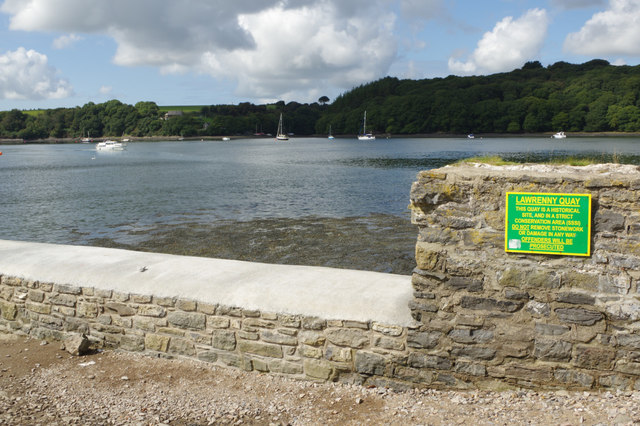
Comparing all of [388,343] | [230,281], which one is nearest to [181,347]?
[230,281]

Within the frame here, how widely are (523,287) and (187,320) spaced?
365cm

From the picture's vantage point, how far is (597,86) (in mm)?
124750

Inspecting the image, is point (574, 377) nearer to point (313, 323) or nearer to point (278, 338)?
point (313, 323)

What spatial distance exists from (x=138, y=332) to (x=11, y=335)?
215 centimetres

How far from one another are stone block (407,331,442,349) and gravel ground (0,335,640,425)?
480 millimetres

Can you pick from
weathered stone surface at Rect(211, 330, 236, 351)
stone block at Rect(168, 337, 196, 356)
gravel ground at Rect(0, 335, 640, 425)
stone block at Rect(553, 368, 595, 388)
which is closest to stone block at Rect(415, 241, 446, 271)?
gravel ground at Rect(0, 335, 640, 425)

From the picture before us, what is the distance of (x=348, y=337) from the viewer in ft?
17.7

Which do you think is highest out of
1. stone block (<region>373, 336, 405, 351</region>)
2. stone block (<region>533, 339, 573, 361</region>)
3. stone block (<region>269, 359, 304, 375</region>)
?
stone block (<region>533, 339, 573, 361</region>)

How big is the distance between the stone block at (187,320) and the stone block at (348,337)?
1.51 m

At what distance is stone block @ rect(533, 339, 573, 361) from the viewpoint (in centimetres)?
484

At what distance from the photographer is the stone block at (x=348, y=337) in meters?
5.37

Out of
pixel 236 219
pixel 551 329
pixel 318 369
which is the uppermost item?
pixel 551 329

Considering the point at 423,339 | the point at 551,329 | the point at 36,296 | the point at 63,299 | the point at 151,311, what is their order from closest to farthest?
the point at 551,329
the point at 423,339
the point at 151,311
the point at 63,299
the point at 36,296

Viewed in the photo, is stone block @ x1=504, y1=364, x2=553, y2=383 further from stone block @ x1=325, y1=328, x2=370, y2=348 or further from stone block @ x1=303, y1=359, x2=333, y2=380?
stone block @ x1=303, y1=359, x2=333, y2=380
